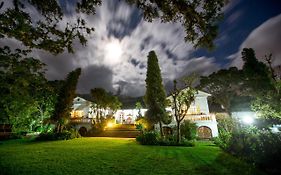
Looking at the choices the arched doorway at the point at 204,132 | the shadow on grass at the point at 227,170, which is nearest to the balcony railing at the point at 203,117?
the arched doorway at the point at 204,132

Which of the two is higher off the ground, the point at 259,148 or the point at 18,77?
the point at 18,77

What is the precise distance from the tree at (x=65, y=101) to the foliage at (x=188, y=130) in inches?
636

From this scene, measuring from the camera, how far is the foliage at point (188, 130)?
20344mm

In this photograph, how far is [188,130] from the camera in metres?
20.7

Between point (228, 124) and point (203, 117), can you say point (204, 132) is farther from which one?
point (228, 124)

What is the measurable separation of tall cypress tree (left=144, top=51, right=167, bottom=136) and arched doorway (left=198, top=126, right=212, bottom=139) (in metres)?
6.25

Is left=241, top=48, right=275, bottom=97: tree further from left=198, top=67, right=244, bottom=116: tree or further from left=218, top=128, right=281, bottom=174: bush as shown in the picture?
left=218, top=128, right=281, bottom=174: bush

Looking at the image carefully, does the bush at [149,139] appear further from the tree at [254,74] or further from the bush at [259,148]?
the tree at [254,74]

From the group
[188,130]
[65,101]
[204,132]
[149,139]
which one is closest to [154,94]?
[188,130]

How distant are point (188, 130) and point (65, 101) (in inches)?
688

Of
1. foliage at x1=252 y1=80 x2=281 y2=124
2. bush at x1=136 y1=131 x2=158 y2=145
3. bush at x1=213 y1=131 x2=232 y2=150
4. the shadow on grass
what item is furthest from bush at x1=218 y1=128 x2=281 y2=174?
bush at x1=136 y1=131 x2=158 y2=145

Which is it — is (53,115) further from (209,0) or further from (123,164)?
(209,0)

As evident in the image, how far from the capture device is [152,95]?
2256 cm

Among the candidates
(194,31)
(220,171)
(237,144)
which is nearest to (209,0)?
(194,31)
